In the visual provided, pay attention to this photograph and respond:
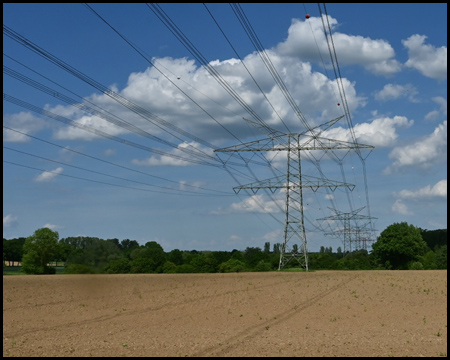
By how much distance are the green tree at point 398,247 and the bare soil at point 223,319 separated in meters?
58.2

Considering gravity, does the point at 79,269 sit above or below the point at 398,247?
below

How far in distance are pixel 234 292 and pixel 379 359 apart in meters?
26.0

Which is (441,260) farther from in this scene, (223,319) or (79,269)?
(79,269)

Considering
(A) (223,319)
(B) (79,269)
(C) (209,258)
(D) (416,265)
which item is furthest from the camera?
(D) (416,265)

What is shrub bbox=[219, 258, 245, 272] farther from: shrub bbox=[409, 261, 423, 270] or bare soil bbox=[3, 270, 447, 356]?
shrub bbox=[409, 261, 423, 270]

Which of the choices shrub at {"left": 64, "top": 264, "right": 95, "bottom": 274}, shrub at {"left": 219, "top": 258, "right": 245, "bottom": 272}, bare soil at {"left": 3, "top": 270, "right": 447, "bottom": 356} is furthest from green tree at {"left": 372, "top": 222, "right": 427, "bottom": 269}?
shrub at {"left": 64, "top": 264, "right": 95, "bottom": 274}

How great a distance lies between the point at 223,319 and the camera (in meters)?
29.6

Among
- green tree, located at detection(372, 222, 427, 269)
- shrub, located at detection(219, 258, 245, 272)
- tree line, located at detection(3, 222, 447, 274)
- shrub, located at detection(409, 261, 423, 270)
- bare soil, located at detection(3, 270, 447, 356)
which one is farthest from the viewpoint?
green tree, located at detection(372, 222, 427, 269)

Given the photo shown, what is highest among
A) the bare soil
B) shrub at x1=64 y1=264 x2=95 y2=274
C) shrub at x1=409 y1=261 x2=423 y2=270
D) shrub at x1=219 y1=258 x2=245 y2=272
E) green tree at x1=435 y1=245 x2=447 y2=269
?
green tree at x1=435 y1=245 x2=447 y2=269

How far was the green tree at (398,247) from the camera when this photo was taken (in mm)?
106562

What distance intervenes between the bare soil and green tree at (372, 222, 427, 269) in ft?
191

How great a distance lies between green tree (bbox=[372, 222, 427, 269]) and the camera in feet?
350

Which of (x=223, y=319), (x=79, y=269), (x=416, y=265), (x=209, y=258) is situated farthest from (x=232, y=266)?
(x=79, y=269)

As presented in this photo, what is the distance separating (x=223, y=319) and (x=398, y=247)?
83542mm
